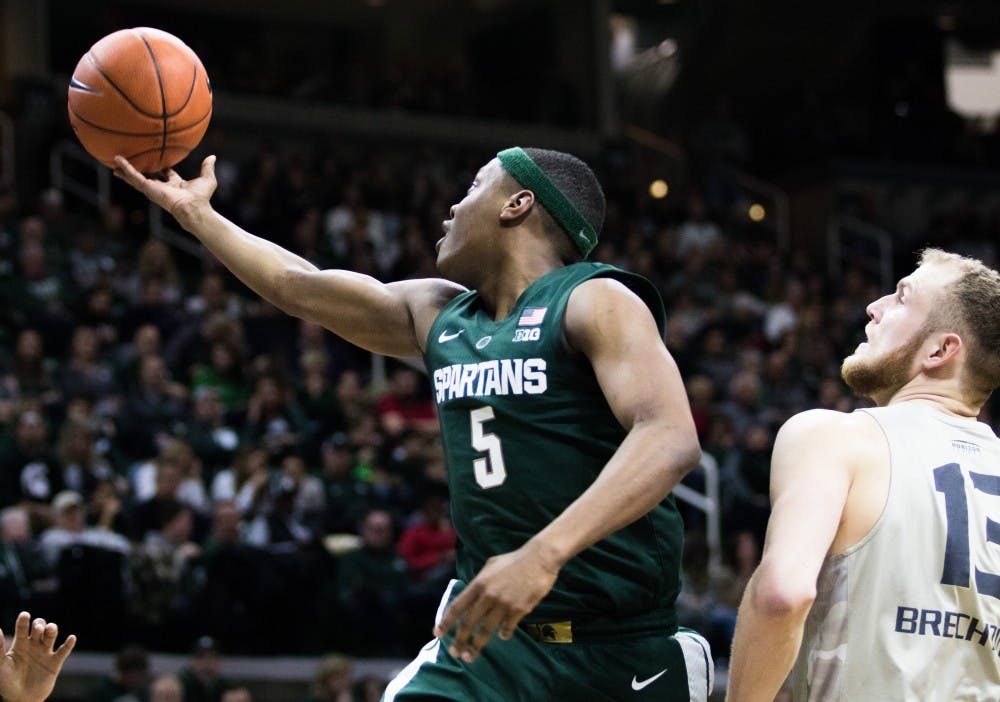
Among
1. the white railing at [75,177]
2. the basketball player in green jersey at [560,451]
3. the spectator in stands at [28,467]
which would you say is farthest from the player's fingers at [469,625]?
the white railing at [75,177]

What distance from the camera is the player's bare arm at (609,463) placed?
3162 mm

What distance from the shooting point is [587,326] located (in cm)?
363

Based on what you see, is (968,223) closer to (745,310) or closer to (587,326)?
(745,310)

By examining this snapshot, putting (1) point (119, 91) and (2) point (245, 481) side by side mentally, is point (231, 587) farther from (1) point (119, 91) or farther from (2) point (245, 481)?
(1) point (119, 91)

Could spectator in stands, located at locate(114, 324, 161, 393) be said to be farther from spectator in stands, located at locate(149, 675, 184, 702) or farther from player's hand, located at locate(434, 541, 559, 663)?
player's hand, located at locate(434, 541, 559, 663)

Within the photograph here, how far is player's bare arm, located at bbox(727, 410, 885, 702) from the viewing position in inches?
120

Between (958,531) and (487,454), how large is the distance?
1103 mm

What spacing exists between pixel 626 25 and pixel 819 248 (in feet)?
19.6

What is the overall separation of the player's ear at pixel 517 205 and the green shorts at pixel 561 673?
1065 millimetres

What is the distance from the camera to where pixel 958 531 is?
10.8 feet

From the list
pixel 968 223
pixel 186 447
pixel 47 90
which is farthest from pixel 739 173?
pixel 186 447

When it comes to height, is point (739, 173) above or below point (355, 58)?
below

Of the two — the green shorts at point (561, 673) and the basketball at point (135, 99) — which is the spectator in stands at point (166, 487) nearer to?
the basketball at point (135, 99)

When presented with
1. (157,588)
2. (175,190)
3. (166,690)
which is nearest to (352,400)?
(157,588)
